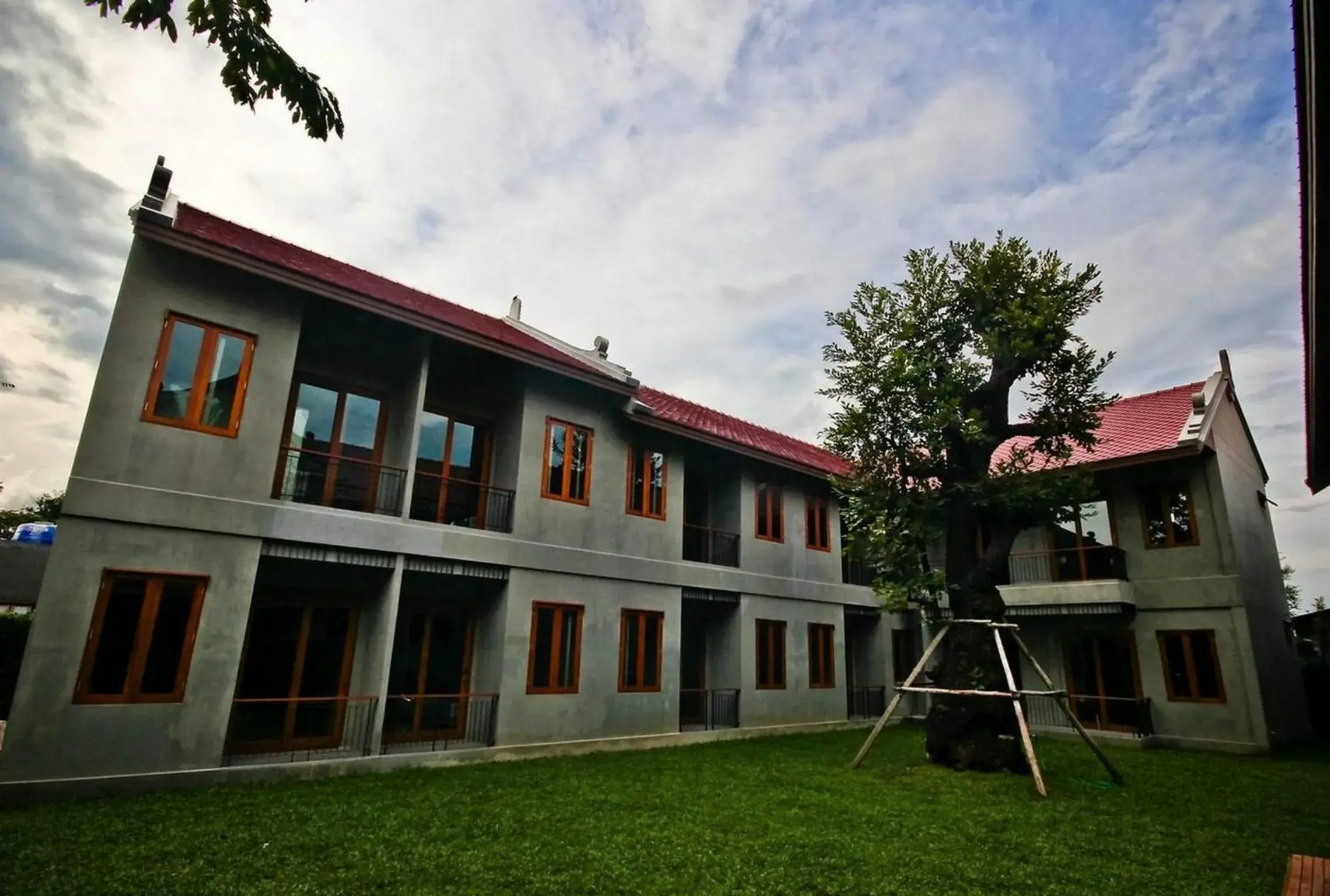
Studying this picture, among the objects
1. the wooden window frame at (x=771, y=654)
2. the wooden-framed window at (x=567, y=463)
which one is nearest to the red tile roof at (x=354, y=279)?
the wooden-framed window at (x=567, y=463)

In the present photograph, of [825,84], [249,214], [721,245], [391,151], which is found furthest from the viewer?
[721,245]

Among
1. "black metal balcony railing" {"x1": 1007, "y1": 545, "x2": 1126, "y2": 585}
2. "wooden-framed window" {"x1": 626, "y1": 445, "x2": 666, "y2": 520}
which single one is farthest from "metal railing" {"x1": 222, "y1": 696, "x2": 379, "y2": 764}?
"black metal balcony railing" {"x1": 1007, "y1": 545, "x2": 1126, "y2": 585}

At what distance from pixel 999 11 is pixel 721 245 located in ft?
Result: 21.2

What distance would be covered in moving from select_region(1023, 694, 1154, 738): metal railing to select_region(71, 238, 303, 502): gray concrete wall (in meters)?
14.4

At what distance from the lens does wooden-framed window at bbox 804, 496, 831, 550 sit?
16.4m

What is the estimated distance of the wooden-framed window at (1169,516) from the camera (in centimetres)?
1430

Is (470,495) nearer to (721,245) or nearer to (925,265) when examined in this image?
(721,245)

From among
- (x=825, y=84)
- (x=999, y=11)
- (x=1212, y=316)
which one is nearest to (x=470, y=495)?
(x=825, y=84)

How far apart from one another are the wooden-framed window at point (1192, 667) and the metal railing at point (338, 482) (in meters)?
15.3

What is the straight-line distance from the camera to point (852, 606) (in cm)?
1700

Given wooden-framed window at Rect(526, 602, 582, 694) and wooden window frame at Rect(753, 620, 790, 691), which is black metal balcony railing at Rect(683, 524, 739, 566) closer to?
wooden window frame at Rect(753, 620, 790, 691)

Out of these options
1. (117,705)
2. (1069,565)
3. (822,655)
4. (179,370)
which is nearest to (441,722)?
(117,705)

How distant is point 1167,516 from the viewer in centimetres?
1462

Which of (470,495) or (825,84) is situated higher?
(825,84)
